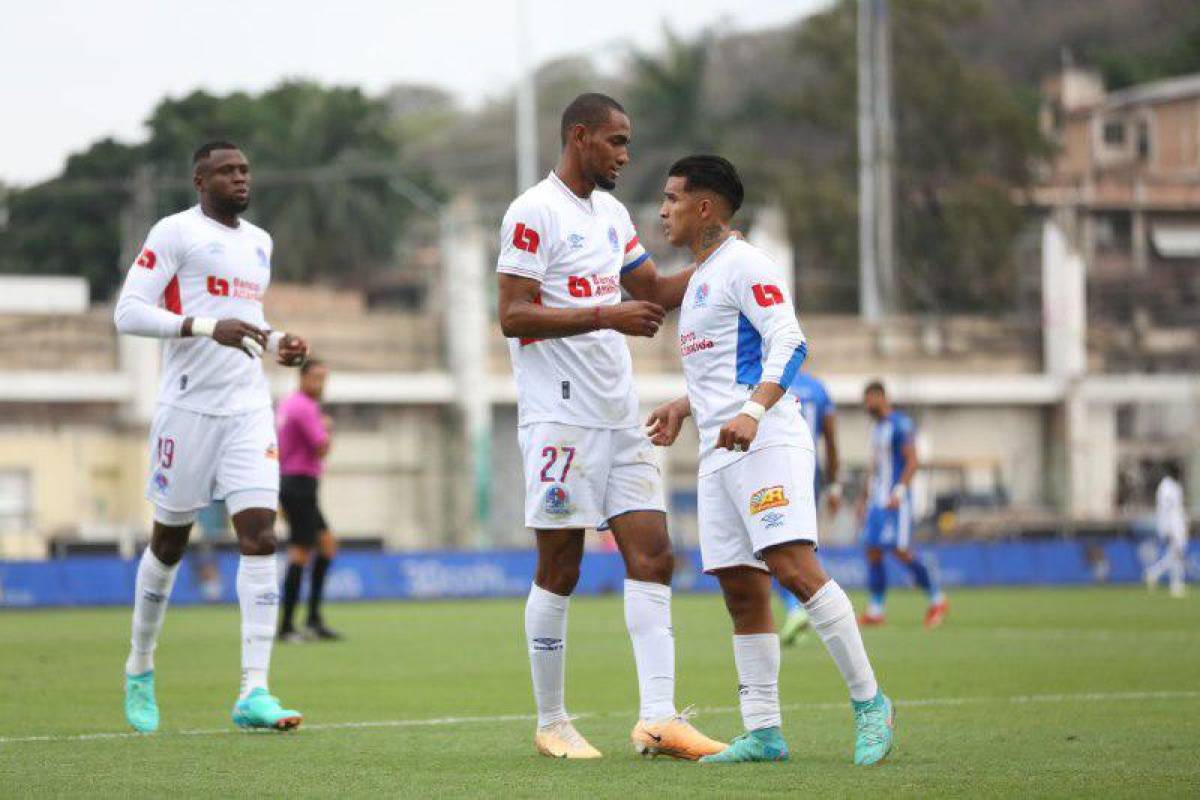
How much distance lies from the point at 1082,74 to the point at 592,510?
2835 inches

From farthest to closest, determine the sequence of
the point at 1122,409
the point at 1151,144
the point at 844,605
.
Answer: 1. the point at 1151,144
2. the point at 1122,409
3. the point at 844,605

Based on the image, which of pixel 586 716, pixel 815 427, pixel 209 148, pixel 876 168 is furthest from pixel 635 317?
pixel 876 168

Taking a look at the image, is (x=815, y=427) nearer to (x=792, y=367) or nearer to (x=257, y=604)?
(x=257, y=604)

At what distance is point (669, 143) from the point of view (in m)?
69.6

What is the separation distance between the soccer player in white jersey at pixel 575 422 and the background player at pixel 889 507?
11.3 meters

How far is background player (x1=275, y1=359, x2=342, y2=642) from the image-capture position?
17.9 metres

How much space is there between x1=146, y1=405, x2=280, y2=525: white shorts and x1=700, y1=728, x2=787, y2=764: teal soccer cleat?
286 centimetres

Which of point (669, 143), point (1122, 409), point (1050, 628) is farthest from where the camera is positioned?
point (669, 143)

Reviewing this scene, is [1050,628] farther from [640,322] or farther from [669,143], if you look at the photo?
[669,143]

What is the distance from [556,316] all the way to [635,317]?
405 millimetres

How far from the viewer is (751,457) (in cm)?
811

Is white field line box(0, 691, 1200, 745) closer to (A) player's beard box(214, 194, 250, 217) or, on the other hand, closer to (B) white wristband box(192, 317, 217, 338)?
(B) white wristband box(192, 317, 217, 338)

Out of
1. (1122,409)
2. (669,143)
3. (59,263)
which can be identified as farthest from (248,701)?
(669,143)

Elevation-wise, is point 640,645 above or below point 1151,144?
below
